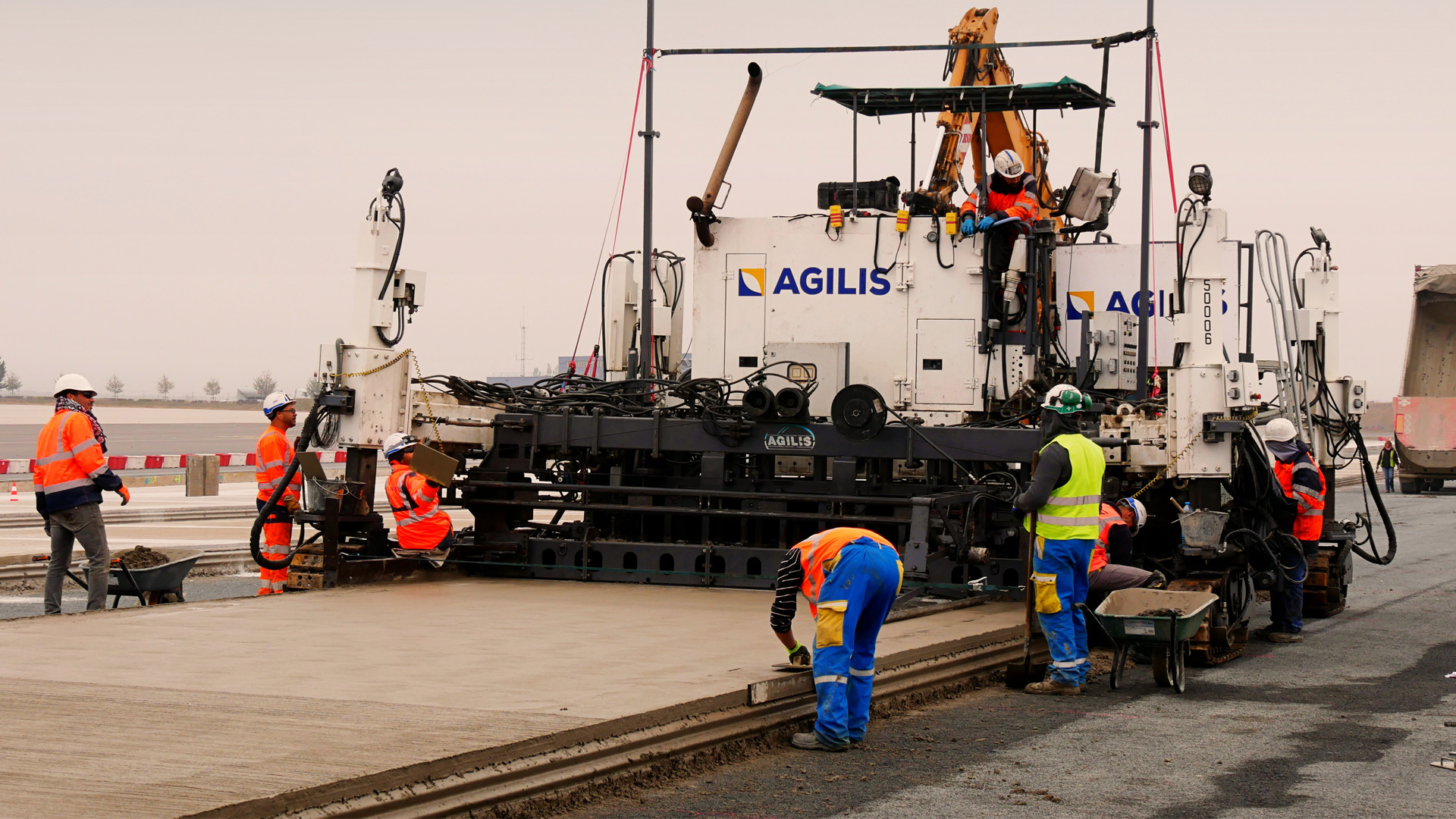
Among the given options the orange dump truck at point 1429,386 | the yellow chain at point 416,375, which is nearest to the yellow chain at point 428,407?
the yellow chain at point 416,375

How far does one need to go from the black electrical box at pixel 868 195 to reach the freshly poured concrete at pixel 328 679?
150 inches

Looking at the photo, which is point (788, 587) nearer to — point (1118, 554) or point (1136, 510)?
point (1118, 554)

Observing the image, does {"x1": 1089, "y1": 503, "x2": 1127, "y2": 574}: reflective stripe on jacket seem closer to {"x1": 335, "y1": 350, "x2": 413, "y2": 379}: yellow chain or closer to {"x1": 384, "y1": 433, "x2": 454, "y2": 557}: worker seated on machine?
{"x1": 384, "y1": 433, "x2": 454, "y2": 557}: worker seated on machine

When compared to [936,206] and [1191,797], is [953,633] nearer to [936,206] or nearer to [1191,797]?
[1191,797]

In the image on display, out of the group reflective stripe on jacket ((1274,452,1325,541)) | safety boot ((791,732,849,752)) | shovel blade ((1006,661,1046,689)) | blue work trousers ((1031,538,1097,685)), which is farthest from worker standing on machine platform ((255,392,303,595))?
reflective stripe on jacket ((1274,452,1325,541))

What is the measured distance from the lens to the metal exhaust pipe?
40.7 feet

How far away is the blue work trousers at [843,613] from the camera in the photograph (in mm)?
6680

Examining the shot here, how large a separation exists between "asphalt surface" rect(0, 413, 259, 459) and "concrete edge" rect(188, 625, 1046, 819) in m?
37.6

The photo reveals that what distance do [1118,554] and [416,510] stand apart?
5.27 m

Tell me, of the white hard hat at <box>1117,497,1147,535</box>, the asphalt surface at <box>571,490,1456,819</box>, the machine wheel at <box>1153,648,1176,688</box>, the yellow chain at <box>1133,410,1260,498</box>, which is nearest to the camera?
the asphalt surface at <box>571,490,1456,819</box>

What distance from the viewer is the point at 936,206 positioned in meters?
12.3

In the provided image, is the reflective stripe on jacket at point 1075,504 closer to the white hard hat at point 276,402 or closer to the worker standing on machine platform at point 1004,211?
the worker standing on machine platform at point 1004,211

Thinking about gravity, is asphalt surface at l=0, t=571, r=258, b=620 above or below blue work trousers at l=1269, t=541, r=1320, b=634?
below

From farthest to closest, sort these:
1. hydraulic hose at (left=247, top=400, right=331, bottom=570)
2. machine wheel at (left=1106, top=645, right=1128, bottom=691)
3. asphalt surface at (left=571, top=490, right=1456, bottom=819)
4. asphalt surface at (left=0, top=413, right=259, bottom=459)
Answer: asphalt surface at (left=0, top=413, right=259, bottom=459), hydraulic hose at (left=247, top=400, right=331, bottom=570), machine wheel at (left=1106, top=645, right=1128, bottom=691), asphalt surface at (left=571, top=490, right=1456, bottom=819)
